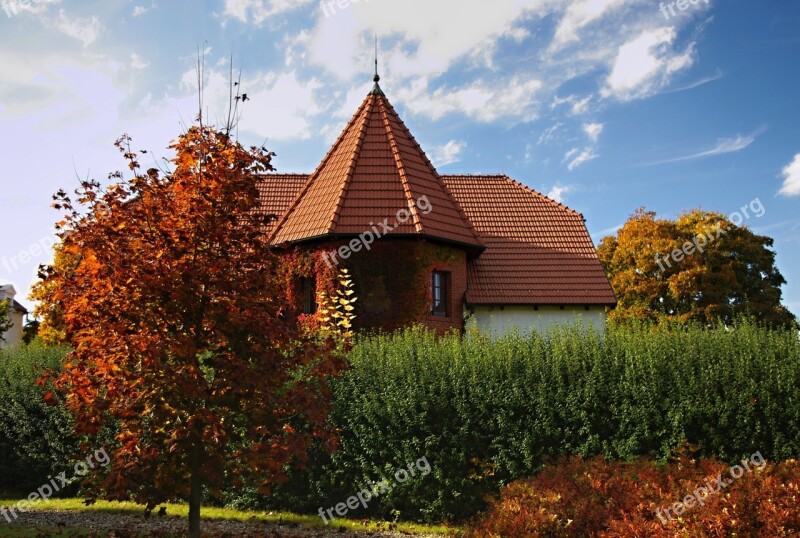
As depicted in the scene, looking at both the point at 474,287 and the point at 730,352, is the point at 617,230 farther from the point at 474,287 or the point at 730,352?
the point at 730,352

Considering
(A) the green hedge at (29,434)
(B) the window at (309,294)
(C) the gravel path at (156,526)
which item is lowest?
(C) the gravel path at (156,526)

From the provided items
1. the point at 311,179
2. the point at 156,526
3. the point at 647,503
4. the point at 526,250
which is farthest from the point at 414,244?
the point at 647,503

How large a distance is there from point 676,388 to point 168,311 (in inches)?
308

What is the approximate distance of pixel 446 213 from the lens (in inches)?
815

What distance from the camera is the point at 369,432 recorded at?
1211 centimetres

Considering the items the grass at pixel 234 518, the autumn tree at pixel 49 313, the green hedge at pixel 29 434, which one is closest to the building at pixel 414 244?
the grass at pixel 234 518

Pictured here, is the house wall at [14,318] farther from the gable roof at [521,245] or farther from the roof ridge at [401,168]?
the roof ridge at [401,168]

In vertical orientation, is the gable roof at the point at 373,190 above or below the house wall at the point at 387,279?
above

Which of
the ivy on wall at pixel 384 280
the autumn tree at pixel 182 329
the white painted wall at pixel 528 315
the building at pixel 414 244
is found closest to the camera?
the autumn tree at pixel 182 329

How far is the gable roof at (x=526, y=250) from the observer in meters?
23.0

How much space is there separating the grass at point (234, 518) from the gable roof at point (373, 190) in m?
7.91

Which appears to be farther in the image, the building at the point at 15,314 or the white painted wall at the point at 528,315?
the building at the point at 15,314

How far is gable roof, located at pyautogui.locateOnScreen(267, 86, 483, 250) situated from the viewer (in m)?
19.1

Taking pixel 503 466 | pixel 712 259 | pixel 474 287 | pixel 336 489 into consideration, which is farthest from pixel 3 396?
pixel 712 259
